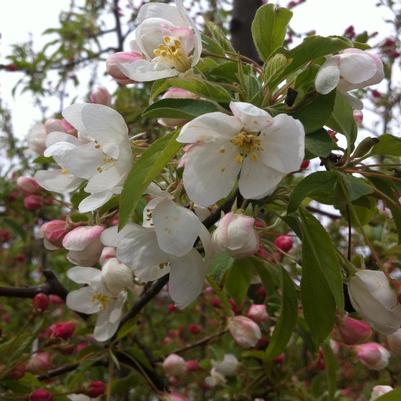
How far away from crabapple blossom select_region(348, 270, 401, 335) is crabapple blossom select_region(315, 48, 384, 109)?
0.31 m

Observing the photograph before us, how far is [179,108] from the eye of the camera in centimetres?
84

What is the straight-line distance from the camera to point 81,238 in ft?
3.45

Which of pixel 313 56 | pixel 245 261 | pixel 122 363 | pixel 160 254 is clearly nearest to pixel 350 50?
pixel 313 56

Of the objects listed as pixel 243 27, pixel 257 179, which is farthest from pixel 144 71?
pixel 243 27

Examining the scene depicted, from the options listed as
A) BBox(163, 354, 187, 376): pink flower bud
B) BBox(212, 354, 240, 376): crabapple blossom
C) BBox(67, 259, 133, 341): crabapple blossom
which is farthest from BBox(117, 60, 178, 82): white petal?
BBox(212, 354, 240, 376): crabapple blossom

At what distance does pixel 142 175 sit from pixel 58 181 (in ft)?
1.20

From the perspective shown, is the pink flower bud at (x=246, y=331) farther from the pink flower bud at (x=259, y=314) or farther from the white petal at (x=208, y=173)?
the white petal at (x=208, y=173)

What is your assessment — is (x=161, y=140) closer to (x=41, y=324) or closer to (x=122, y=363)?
(x=41, y=324)

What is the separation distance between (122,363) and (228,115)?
959 millimetres

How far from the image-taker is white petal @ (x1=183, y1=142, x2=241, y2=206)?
2.81 feet

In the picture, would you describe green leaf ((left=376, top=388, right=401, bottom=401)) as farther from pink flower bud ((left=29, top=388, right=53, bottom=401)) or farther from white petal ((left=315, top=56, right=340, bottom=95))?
pink flower bud ((left=29, top=388, right=53, bottom=401))

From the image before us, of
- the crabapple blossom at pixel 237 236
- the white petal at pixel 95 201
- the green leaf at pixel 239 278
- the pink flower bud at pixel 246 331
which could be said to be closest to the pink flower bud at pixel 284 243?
the green leaf at pixel 239 278

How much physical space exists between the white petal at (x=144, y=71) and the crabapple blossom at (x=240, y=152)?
15 cm

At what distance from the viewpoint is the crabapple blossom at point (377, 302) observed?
2.92 ft
